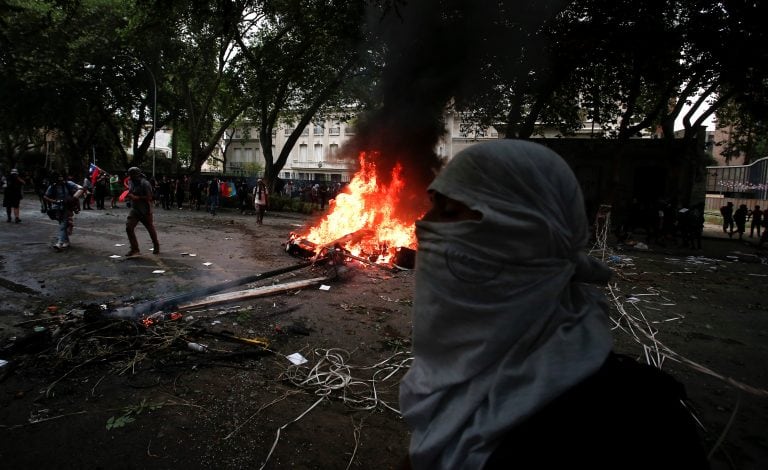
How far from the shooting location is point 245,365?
4344 millimetres

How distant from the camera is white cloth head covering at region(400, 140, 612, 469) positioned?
3.27 ft

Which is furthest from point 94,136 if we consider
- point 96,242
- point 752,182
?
point 752,182

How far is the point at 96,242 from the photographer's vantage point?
10836mm

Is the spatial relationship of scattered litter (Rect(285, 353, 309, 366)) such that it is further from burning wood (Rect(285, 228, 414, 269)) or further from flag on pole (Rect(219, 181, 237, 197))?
flag on pole (Rect(219, 181, 237, 197))

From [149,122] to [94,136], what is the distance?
4786mm

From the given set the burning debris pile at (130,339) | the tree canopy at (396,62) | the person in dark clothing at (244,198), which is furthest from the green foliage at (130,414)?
the person in dark clothing at (244,198)

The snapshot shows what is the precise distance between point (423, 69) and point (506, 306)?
1041 centimetres

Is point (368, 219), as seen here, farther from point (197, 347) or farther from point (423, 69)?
point (197, 347)

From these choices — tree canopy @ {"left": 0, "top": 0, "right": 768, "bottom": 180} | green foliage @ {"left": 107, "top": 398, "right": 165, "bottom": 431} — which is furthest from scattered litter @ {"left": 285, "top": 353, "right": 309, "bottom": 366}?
tree canopy @ {"left": 0, "top": 0, "right": 768, "bottom": 180}

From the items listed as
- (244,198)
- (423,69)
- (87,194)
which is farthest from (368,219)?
(87,194)

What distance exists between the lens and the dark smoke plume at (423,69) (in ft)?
29.9

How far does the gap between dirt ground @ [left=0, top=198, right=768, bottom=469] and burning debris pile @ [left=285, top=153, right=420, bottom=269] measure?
178 cm

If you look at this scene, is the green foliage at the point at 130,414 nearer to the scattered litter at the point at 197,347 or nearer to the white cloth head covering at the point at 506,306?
the scattered litter at the point at 197,347

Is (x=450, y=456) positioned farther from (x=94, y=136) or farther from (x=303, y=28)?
(x=94, y=136)
